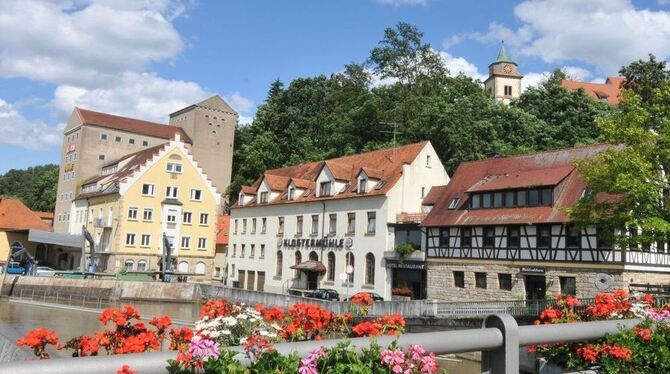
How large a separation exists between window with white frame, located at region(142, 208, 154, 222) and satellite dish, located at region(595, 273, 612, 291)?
42905mm

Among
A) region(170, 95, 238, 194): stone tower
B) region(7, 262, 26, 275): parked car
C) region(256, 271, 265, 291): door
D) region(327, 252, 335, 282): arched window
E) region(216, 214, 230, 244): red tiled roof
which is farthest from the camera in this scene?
region(170, 95, 238, 194): stone tower

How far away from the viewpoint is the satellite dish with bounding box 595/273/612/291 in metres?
28.3

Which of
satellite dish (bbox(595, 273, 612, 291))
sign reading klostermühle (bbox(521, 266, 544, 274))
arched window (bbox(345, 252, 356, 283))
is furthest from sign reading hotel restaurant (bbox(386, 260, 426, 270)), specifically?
satellite dish (bbox(595, 273, 612, 291))

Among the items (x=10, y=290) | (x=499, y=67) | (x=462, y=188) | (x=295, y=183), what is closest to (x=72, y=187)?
(x=10, y=290)

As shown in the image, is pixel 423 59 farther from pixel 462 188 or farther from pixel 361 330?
pixel 361 330

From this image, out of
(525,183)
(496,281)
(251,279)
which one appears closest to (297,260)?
(251,279)

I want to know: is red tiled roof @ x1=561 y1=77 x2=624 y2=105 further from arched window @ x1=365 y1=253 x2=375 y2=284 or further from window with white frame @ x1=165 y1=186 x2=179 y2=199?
arched window @ x1=365 y1=253 x2=375 y2=284

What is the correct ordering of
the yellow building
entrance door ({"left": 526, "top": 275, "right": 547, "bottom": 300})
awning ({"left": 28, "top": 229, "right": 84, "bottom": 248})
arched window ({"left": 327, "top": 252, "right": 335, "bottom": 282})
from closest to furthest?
entrance door ({"left": 526, "top": 275, "right": 547, "bottom": 300}) → arched window ({"left": 327, "top": 252, "right": 335, "bottom": 282}) → the yellow building → awning ({"left": 28, "top": 229, "right": 84, "bottom": 248})

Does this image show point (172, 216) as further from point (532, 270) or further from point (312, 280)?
point (532, 270)

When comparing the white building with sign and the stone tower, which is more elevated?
the stone tower

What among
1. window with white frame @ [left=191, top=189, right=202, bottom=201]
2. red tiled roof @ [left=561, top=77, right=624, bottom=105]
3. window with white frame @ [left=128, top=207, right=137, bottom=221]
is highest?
red tiled roof @ [left=561, top=77, right=624, bottom=105]

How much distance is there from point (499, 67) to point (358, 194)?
224 ft

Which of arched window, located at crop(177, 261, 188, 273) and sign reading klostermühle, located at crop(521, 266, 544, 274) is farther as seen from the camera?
arched window, located at crop(177, 261, 188, 273)

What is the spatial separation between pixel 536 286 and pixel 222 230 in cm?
4135
